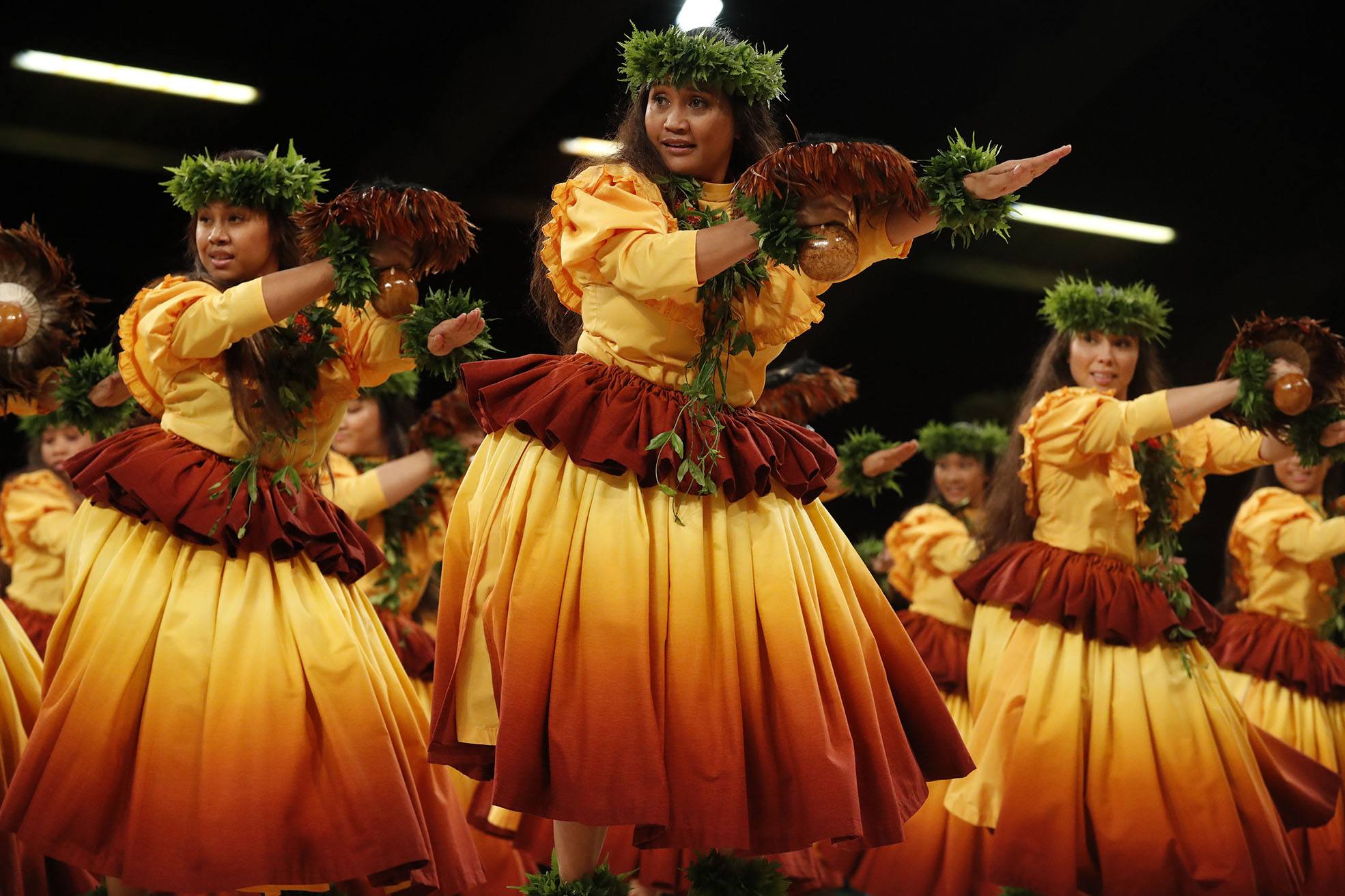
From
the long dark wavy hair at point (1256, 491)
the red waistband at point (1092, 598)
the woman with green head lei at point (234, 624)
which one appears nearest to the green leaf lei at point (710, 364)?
the woman with green head lei at point (234, 624)

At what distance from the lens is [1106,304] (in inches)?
161

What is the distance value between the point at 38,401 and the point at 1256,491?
4.12m

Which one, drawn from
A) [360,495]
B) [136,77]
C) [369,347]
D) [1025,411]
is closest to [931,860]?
[1025,411]

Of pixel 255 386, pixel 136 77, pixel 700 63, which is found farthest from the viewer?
pixel 136 77

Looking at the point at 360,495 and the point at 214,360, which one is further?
the point at 360,495

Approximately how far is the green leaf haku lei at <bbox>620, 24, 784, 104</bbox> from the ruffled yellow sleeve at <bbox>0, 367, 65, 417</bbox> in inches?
62.7

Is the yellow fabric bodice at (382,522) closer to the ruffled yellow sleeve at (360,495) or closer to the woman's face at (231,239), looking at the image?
the ruffled yellow sleeve at (360,495)

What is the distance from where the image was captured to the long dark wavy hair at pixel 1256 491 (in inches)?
207

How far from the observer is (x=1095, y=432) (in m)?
3.78

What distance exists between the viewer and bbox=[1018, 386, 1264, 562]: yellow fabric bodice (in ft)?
12.3

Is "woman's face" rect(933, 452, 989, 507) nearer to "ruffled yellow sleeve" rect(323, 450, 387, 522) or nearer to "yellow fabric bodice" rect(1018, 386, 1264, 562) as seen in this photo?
"yellow fabric bodice" rect(1018, 386, 1264, 562)

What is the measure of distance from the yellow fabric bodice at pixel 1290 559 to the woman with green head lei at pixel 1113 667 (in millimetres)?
884

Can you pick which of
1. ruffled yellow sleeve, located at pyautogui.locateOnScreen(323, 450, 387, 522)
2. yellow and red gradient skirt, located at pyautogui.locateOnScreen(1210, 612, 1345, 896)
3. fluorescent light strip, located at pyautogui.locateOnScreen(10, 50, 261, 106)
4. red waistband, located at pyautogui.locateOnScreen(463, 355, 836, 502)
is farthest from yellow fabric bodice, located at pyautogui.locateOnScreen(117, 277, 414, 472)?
yellow and red gradient skirt, located at pyautogui.locateOnScreen(1210, 612, 1345, 896)

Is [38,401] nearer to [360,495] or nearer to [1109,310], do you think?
[360,495]
